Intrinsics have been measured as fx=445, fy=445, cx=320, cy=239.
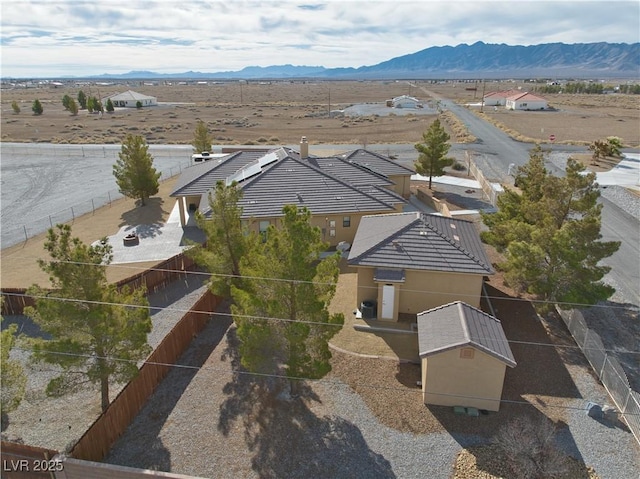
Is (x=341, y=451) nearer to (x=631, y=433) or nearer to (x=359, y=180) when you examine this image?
(x=631, y=433)

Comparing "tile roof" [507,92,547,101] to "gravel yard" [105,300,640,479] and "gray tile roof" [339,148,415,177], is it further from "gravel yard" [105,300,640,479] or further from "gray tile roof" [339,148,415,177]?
"gravel yard" [105,300,640,479]

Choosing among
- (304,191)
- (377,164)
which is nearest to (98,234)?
(304,191)

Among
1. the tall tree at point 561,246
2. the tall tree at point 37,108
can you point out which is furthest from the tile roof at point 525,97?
the tall tree at point 37,108

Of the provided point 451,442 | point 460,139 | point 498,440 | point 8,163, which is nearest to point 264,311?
point 451,442

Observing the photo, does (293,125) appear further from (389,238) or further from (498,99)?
(389,238)

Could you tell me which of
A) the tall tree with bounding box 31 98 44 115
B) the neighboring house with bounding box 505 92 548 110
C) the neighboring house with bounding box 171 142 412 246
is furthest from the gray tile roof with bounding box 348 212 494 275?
the tall tree with bounding box 31 98 44 115

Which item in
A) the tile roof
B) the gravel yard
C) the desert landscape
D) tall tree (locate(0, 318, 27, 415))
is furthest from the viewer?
the tile roof

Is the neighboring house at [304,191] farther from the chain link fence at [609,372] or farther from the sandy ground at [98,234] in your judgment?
the chain link fence at [609,372]
